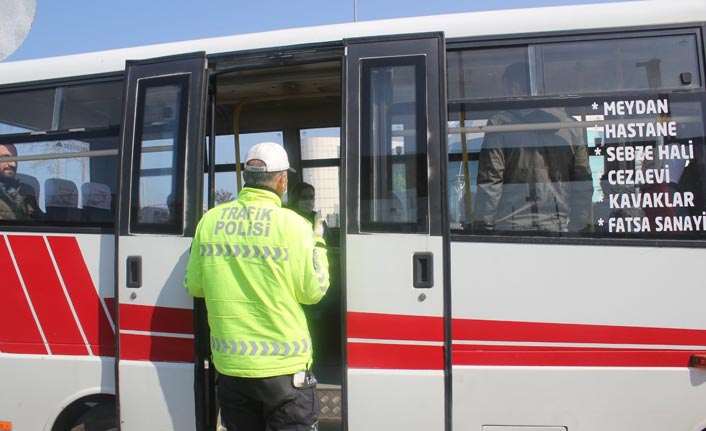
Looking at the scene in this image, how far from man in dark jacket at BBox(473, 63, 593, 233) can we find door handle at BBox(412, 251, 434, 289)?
34 centimetres

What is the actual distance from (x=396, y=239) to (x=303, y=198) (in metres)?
2.06

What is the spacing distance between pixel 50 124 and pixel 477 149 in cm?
295

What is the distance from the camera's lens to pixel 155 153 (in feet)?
10.4

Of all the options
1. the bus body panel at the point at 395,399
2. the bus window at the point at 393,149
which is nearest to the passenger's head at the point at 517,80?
the bus window at the point at 393,149

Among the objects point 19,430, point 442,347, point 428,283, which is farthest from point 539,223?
point 19,430

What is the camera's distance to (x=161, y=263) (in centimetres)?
308

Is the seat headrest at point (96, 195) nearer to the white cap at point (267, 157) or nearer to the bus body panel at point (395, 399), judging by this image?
the white cap at point (267, 157)

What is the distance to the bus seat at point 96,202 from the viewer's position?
3314mm

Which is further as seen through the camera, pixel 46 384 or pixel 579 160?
pixel 46 384

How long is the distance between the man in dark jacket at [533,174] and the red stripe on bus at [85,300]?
2.47 m

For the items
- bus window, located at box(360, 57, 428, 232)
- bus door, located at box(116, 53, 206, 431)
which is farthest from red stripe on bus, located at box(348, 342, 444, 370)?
bus door, located at box(116, 53, 206, 431)

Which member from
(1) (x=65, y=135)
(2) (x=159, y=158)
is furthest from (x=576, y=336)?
(1) (x=65, y=135)

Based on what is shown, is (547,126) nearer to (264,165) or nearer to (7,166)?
(264,165)

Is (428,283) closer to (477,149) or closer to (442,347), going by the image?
(442,347)
